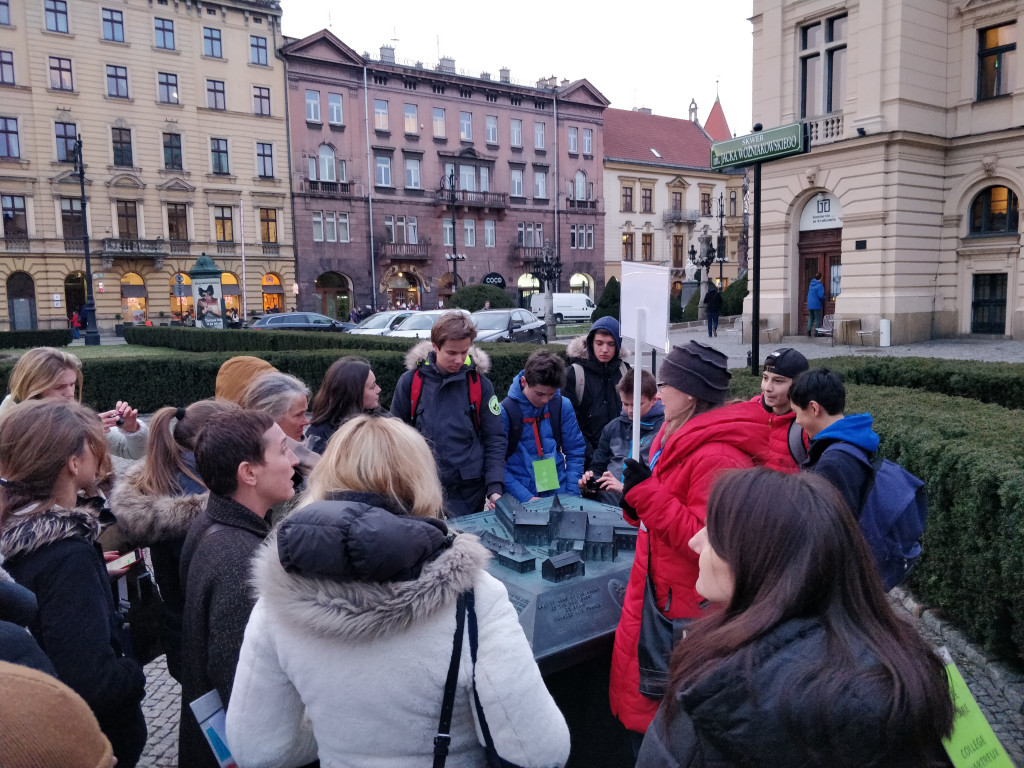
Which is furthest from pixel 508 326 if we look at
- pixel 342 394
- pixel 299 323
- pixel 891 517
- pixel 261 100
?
pixel 261 100

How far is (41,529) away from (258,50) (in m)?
46.9

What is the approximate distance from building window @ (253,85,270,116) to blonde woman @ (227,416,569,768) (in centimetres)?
4625

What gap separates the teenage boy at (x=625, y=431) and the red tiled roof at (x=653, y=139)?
5460cm

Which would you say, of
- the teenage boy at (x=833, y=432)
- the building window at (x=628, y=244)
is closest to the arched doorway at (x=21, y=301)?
the building window at (x=628, y=244)

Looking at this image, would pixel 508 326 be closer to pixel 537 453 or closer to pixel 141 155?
pixel 537 453

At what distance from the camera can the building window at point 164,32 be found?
39.9 m

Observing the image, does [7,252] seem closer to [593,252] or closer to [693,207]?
[593,252]

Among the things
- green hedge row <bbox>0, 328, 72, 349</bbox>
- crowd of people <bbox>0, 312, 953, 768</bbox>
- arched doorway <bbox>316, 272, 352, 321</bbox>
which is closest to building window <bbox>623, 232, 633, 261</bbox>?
arched doorway <bbox>316, 272, 352, 321</bbox>

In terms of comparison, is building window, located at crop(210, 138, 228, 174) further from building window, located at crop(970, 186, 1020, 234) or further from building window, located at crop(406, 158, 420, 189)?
building window, located at crop(970, 186, 1020, 234)

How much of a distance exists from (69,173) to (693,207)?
4348cm

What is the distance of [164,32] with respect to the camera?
40094 mm

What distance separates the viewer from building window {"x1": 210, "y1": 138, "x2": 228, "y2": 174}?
41.9 m

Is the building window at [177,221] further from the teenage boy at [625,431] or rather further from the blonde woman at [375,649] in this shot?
the blonde woman at [375,649]

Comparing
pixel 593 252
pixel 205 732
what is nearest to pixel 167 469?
pixel 205 732
